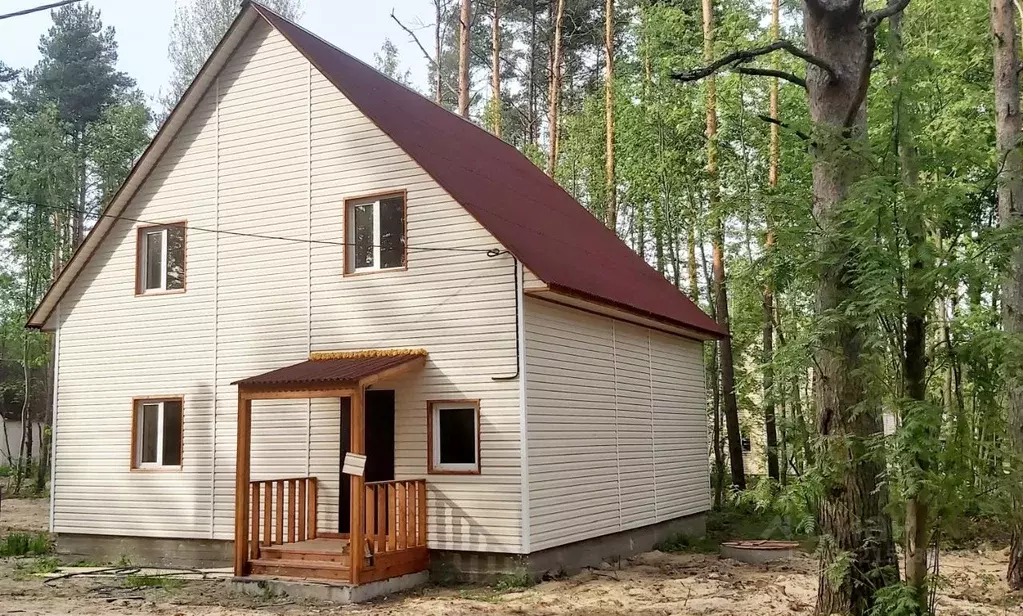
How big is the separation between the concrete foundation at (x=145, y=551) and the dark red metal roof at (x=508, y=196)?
19.7 ft

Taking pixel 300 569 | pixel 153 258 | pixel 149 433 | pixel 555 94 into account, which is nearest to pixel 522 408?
pixel 300 569

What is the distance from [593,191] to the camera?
2862 cm

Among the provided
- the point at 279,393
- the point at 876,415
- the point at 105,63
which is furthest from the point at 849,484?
the point at 105,63

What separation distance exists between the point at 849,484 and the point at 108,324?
11.6 m

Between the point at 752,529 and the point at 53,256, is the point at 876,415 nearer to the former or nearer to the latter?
the point at 752,529

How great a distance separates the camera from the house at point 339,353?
11.2 meters

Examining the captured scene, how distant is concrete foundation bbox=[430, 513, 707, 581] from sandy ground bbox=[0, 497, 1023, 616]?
225 mm

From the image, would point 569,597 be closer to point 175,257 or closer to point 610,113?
point 175,257

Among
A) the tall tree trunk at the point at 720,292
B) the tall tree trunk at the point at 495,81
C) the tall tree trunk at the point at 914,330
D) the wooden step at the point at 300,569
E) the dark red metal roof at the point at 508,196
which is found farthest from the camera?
the tall tree trunk at the point at 495,81

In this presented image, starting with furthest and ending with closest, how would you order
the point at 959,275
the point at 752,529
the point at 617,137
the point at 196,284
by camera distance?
the point at 617,137 → the point at 752,529 → the point at 196,284 → the point at 959,275

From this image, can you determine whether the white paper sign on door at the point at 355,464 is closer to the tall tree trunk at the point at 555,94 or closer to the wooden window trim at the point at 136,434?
the wooden window trim at the point at 136,434

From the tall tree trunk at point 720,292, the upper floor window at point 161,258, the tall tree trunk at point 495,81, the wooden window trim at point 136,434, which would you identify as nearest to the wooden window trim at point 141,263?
the upper floor window at point 161,258

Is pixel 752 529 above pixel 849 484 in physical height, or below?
below

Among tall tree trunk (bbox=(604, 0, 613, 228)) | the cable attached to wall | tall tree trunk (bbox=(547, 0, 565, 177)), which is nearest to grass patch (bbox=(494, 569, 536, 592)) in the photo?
the cable attached to wall
